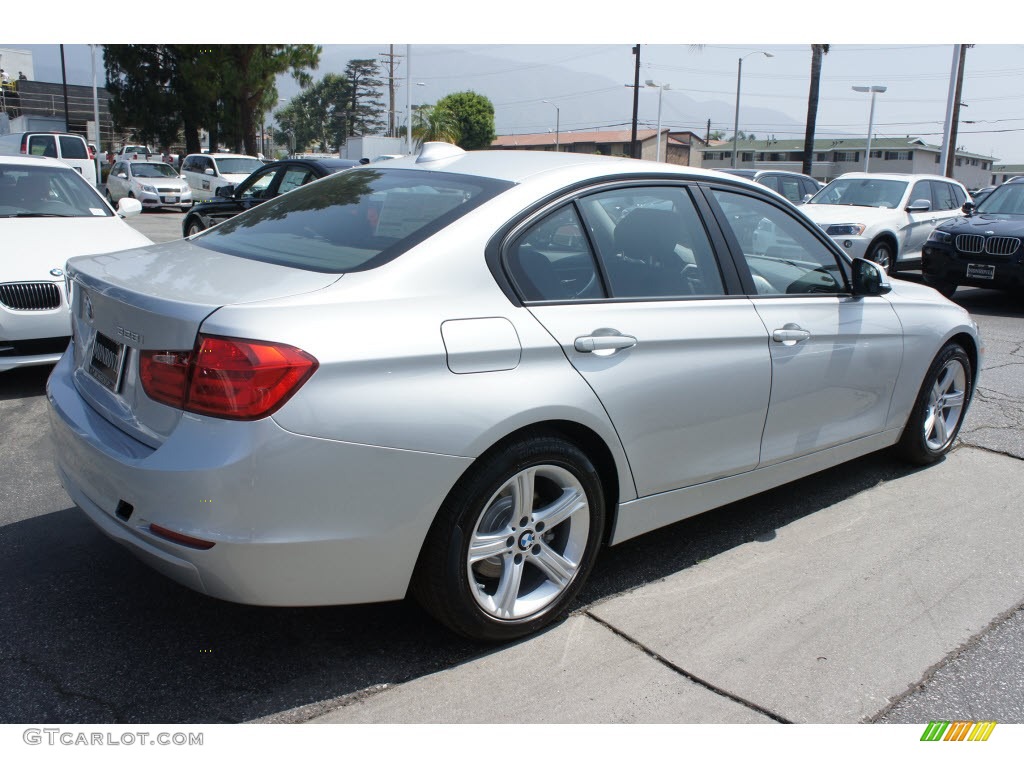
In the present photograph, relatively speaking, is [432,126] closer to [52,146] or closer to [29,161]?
[52,146]

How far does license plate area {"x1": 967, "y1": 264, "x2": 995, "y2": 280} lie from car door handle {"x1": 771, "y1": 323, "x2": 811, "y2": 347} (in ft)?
28.1

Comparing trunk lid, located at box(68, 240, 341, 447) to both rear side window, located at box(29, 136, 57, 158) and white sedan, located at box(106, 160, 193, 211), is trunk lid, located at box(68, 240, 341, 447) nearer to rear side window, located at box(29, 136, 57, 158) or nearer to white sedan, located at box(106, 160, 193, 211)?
rear side window, located at box(29, 136, 57, 158)

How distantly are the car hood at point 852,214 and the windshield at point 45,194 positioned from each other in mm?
9339

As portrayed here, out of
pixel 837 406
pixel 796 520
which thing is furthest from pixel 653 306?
pixel 796 520

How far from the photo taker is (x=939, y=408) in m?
4.82

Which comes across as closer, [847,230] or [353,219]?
[353,219]

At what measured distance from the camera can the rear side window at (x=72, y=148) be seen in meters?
22.5

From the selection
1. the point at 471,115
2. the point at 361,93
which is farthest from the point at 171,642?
the point at 361,93

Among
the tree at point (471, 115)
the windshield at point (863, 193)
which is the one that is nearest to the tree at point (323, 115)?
the tree at point (471, 115)

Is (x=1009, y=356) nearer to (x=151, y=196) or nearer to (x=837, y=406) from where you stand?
(x=837, y=406)

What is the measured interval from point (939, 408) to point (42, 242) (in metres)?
6.11

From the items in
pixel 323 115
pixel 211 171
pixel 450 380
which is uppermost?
pixel 323 115

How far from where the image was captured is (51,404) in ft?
10.2

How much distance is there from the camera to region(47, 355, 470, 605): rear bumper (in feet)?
7.57
